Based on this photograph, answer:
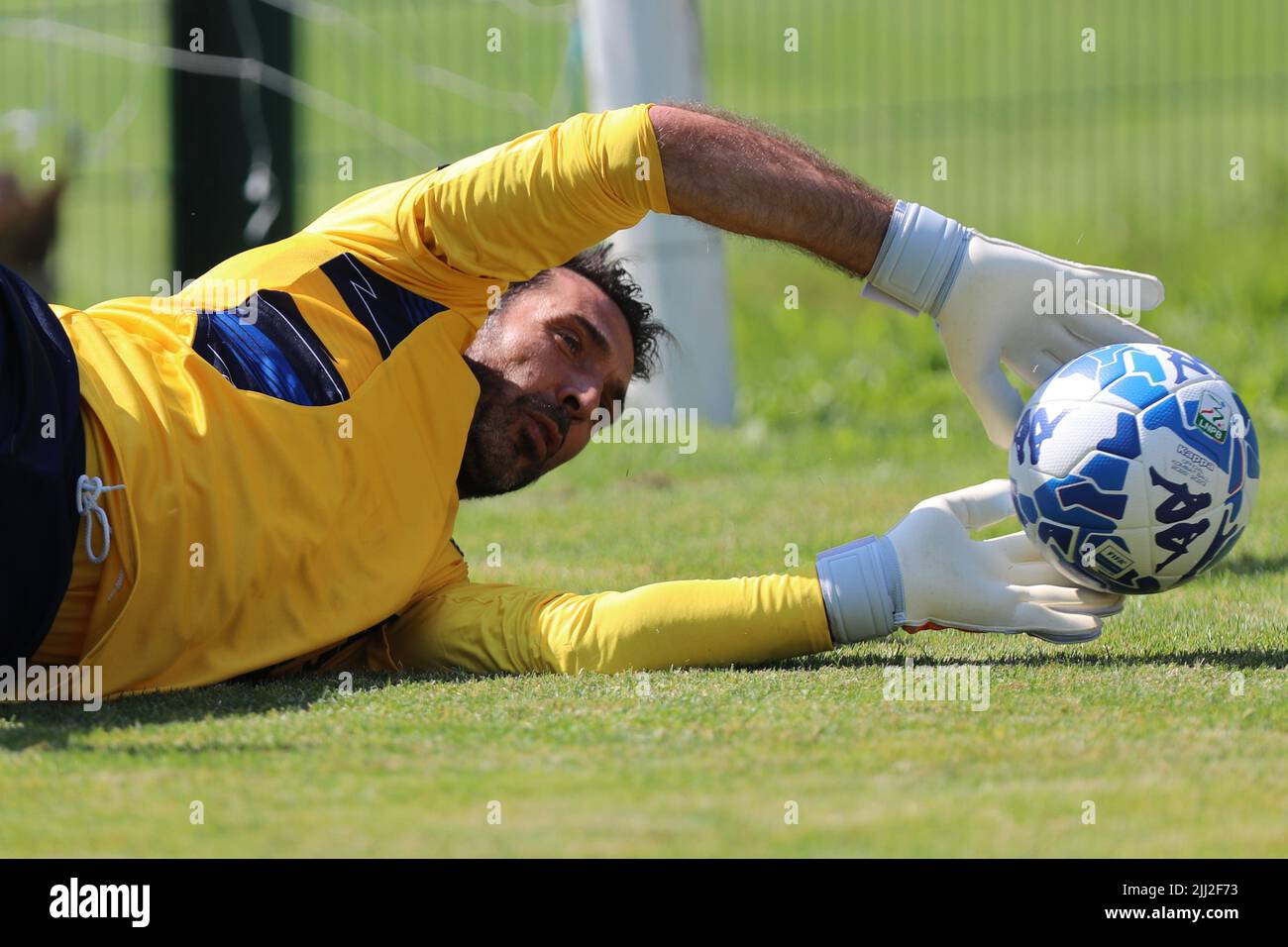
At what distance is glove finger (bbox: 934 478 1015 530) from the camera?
4105 millimetres

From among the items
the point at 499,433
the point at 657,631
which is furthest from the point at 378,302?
the point at 657,631

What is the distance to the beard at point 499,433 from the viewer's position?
175 inches

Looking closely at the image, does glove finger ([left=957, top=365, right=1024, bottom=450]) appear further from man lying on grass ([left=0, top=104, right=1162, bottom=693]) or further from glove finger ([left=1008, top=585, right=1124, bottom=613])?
glove finger ([left=1008, top=585, right=1124, bottom=613])

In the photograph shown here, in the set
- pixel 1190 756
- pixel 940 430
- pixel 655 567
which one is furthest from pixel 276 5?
pixel 1190 756

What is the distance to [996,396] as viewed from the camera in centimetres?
415

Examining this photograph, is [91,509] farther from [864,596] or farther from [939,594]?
[939,594]

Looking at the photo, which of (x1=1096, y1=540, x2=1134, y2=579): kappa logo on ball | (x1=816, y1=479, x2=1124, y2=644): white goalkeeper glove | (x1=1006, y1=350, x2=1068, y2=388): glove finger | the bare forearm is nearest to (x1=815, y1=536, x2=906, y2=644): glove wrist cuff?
(x1=816, y1=479, x2=1124, y2=644): white goalkeeper glove

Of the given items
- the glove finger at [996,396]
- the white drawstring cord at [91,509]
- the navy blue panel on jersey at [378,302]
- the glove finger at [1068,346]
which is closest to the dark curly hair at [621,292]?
the navy blue panel on jersey at [378,302]

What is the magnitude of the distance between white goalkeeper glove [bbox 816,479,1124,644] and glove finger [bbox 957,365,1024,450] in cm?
32

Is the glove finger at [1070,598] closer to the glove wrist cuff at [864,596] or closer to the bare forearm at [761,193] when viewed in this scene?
the glove wrist cuff at [864,596]

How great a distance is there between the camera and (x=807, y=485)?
723cm

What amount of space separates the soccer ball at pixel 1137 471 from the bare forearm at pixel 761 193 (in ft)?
2.01
